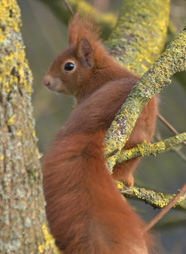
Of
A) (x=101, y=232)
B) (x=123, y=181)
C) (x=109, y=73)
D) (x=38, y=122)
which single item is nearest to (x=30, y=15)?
(x=38, y=122)

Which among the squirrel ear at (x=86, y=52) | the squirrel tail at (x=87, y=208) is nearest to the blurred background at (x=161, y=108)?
the squirrel ear at (x=86, y=52)

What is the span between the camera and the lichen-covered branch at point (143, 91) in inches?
59.3

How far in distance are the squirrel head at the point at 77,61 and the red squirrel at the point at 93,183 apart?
13cm

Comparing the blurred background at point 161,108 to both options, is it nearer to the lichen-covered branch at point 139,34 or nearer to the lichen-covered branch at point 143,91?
the lichen-covered branch at point 139,34

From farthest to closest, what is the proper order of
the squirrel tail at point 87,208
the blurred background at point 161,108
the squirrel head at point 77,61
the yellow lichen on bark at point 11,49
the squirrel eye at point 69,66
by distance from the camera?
the blurred background at point 161,108, the squirrel eye at point 69,66, the squirrel head at point 77,61, the squirrel tail at point 87,208, the yellow lichen on bark at point 11,49

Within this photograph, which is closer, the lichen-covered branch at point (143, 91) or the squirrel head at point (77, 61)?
the lichen-covered branch at point (143, 91)

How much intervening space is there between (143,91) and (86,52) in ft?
2.42

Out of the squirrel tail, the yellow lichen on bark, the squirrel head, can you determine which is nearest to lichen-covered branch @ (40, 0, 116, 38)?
the squirrel head

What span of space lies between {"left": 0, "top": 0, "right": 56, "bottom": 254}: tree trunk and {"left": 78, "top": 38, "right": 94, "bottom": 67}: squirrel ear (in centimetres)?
131

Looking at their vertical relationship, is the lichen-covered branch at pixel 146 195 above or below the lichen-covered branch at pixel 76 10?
below

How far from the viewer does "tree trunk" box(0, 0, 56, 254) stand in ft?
3.03

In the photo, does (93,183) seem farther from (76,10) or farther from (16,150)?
(76,10)

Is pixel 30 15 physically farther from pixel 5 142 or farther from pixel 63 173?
pixel 5 142

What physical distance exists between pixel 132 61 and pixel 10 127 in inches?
63.5
